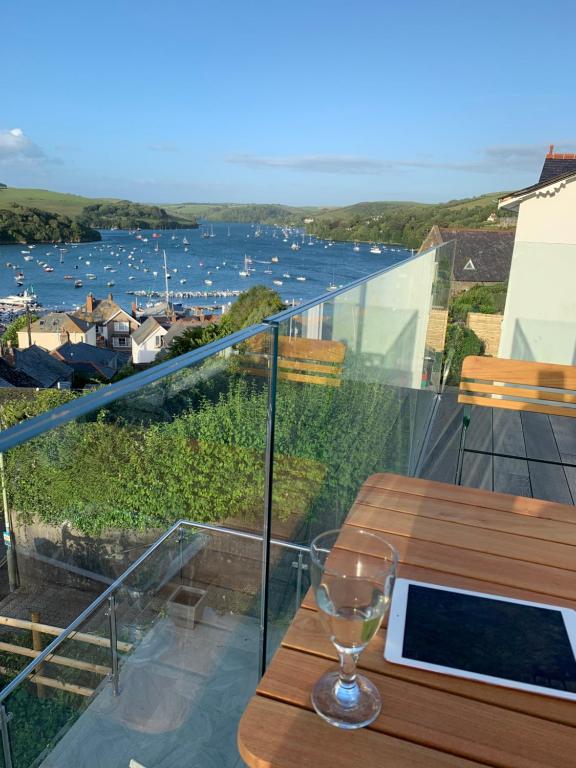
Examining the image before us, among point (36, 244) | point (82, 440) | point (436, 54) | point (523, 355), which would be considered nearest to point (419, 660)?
point (82, 440)

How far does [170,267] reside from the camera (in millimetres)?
85875

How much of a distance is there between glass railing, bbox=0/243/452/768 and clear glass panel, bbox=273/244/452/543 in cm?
1

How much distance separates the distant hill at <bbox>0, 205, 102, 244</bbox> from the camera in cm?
7381

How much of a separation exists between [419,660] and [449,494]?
69 centimetres

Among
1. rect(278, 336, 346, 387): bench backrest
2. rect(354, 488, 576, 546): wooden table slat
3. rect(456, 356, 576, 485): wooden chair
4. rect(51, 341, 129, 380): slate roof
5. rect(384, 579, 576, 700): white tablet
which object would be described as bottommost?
rect(51, 341, 129, 380): slate roof

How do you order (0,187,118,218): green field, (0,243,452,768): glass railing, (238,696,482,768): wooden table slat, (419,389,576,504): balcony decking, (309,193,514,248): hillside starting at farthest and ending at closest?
(0,187,118,218): green field, (309,193,514,248): hillside, (419,389,576,504): balcony decking, (0,243,452,768): glass railing, (238,696,482,768): wooden table slat

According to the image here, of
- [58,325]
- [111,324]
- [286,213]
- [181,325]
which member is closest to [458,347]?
[181,325]

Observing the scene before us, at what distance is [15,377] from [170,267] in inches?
2031

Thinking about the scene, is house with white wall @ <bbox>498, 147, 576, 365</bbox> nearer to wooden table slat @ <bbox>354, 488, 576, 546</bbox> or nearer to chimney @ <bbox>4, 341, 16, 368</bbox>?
wooden table slat @ <bbox>354, 488, 576, 546</bbox>

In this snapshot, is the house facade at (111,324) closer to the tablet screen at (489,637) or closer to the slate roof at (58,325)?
the slate roof at (58,325)

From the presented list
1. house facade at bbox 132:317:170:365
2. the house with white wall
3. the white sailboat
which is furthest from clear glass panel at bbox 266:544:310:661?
the white sailboat

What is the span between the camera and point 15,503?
1.04 meters

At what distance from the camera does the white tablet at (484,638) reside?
0.75 m

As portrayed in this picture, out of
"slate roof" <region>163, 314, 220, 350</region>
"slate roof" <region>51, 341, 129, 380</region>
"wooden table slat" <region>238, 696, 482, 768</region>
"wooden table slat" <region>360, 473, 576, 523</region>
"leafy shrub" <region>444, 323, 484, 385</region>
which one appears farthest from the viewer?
"slate roof" <region>163, 314, 220, 350</region>
